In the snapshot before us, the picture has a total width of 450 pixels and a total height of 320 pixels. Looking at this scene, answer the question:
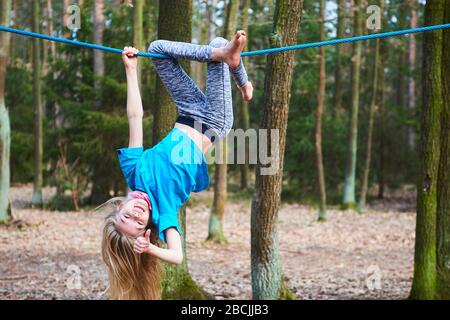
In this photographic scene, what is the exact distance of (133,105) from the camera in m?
3.82

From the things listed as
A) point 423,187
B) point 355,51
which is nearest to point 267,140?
point 423,187

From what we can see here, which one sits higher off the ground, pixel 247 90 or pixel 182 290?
pixel 247 90

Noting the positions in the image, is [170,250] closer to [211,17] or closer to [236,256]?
[236,256]

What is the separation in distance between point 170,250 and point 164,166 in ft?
1.59

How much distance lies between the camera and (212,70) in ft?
13.4

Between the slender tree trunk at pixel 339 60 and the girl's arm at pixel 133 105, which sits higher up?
the slender tree trunk at pixel 339 60

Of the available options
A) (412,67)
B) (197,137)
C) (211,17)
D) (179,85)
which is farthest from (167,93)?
(412,67)

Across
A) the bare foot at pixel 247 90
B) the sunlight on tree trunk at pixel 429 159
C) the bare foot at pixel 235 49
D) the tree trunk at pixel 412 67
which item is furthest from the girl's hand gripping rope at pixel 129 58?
the tree trunk at pixel 412 67

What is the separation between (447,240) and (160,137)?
2.96m

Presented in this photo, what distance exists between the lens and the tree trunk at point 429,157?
21.4ft

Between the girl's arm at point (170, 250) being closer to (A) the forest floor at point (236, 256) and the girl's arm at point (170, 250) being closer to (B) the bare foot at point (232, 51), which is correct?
(B) the bare foot at point (232, 51)

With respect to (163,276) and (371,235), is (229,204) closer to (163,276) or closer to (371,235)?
(371,235)

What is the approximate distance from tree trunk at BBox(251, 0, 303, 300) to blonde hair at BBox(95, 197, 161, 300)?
2623 millimetres

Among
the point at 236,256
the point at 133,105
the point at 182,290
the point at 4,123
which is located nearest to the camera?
the point at 133,105
